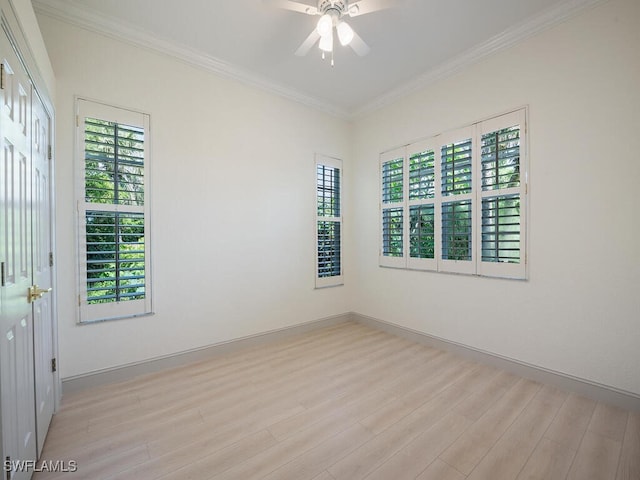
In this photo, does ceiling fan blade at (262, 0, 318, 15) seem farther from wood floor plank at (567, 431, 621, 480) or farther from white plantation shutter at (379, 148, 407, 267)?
wood floor plank at (567, 431, 621, 480)

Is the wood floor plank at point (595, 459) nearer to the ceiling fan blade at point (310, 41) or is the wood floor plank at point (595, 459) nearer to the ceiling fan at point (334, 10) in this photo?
the ceiling fan at point (334, 10)

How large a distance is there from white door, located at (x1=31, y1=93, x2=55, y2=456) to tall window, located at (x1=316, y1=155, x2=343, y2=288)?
9.25ft

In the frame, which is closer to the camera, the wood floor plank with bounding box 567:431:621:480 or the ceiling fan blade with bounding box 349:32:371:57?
the wood floor plank with bounding box 567:431:621:480

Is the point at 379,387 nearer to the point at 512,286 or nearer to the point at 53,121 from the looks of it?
the point at 512,286

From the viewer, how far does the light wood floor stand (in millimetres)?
1609

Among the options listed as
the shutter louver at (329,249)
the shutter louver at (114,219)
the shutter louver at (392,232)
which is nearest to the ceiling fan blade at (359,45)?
the shutter louver at (392,232)

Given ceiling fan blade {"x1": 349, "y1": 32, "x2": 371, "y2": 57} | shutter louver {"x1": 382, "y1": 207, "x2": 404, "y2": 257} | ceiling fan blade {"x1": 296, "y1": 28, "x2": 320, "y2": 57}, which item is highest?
ceiling fan blade {"x1": 296, "y1": 28, "x2": 320, "y2": 57}

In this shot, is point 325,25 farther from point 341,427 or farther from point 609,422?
point 609,422

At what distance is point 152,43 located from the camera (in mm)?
2738

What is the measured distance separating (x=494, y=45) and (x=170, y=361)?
455 centimetres

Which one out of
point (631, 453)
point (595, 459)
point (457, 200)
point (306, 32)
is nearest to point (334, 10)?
point (306, 32)

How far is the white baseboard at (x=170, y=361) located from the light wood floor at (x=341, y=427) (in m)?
0.10

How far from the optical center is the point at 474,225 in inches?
119

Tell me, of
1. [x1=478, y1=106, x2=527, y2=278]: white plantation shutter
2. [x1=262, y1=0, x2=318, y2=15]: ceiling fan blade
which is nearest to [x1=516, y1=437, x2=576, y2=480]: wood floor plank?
[x1=478, y1=106, x2=527, y2=278]: white plantation shutter
